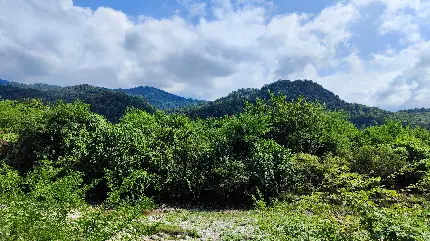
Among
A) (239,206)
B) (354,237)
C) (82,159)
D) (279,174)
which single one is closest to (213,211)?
(239,206)

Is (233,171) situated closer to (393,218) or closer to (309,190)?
(309,190)

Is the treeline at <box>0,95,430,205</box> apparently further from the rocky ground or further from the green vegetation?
the rocky ground

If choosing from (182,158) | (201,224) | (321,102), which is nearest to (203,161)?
(182,158)

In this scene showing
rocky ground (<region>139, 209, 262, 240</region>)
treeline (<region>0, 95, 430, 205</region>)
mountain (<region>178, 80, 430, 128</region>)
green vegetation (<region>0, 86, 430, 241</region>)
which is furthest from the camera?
mountain (<region>178, 80, 430, 128</region>)

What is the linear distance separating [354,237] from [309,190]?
12.8 metres

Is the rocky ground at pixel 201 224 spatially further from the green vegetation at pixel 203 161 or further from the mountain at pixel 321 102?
the mountain at pixel 321 102

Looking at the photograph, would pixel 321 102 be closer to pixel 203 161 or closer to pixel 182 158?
pixel 203 161

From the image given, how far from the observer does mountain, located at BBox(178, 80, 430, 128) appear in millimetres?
106625

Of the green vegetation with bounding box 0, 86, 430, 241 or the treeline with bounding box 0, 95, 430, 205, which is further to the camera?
the treeline with bounding box 0, 95, 430, 205

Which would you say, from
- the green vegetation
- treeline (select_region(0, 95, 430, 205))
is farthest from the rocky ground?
treeline (select_region(0, 95, 430, 205))

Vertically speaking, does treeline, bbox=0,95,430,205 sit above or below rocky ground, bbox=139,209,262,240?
above

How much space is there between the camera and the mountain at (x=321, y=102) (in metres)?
107

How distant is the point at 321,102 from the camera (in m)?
92.7

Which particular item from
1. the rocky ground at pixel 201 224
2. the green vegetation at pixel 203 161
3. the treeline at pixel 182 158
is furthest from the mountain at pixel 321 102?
the rocky ground at pixel 201 224
